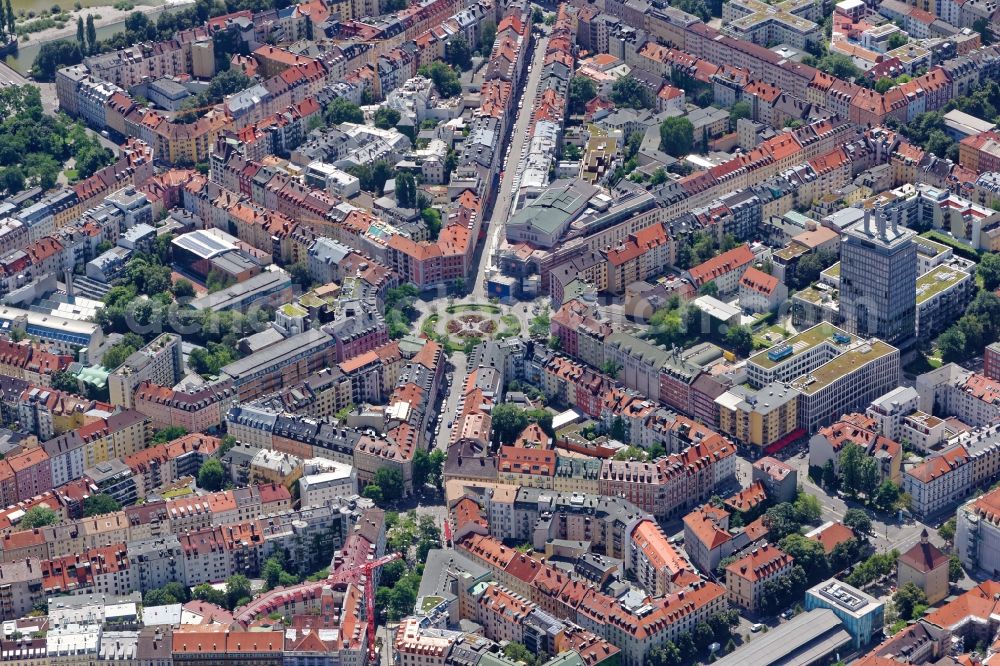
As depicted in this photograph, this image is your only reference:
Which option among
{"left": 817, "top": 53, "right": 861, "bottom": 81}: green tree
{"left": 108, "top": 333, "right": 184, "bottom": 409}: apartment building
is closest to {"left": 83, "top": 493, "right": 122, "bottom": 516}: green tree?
A: {"left": 108, "top": 333, "right": 184, "bottom": 409}: apartment building

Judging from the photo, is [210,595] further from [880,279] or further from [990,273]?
[990,273]

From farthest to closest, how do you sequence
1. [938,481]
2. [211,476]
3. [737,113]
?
[737,113], [211,476], [938,481]

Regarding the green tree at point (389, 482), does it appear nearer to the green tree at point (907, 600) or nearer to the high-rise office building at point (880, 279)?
the green tree at point (907, 600)

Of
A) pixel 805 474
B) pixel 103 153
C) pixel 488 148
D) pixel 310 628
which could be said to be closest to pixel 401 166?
pixel 488 148

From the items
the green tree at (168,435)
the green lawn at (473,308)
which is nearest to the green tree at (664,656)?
the green tree at (168,435)

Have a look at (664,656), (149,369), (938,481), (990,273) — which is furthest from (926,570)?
(149,369)
